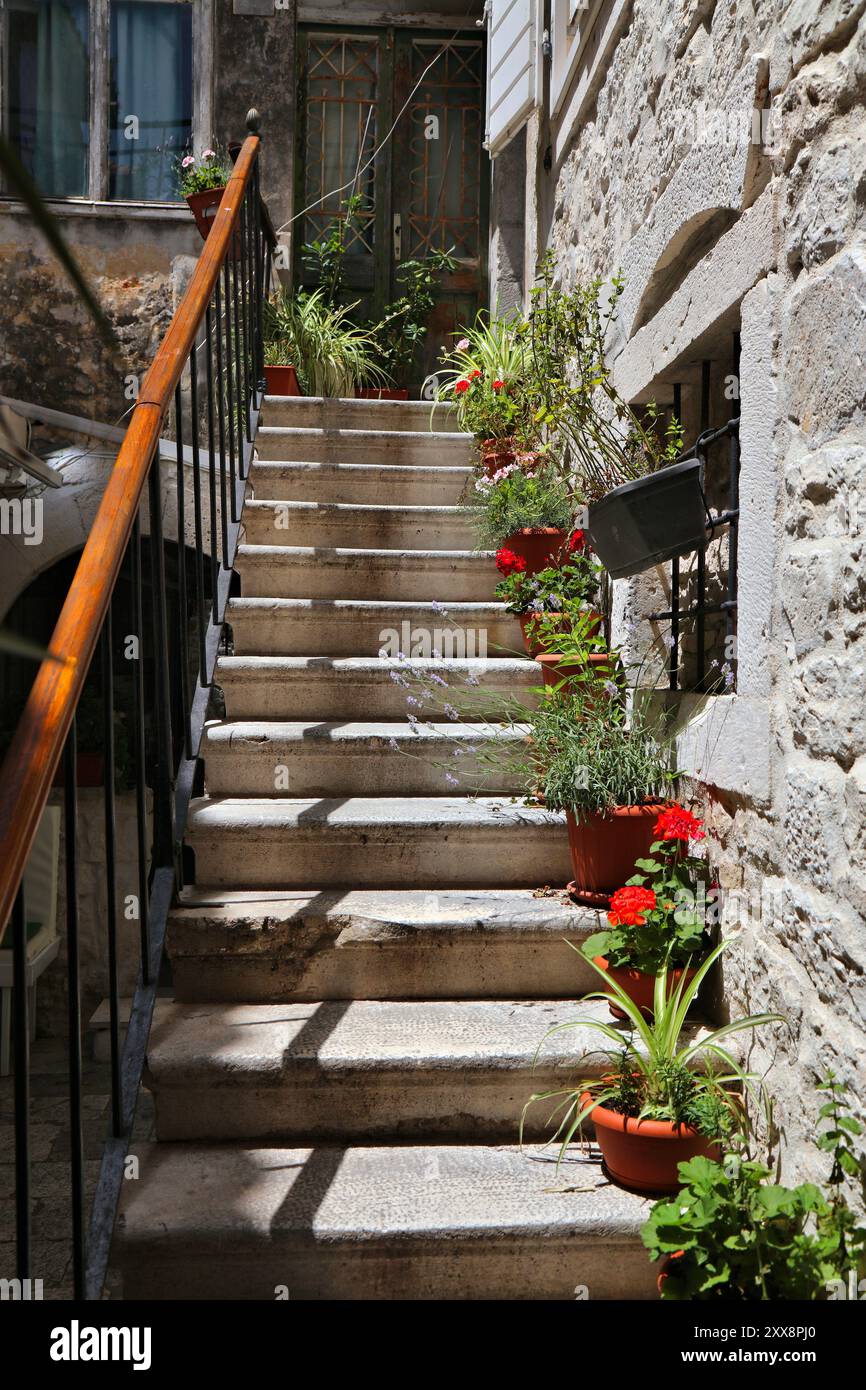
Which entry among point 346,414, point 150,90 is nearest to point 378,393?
point 346,414

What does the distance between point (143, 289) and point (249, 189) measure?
6.12 feet

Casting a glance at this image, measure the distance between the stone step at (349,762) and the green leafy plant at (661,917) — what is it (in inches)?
A: 25.0

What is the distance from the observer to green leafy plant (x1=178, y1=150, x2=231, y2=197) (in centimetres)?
517

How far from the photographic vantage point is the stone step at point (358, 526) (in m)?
3.55

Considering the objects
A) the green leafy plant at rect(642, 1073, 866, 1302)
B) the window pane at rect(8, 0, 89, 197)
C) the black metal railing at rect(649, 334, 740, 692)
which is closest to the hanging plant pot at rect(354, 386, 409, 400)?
the window pane at rect(8, 0, 89, 197)

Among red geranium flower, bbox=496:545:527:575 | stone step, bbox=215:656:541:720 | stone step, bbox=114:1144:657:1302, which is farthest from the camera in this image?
red geranium flower, bbox=496:545:527:575

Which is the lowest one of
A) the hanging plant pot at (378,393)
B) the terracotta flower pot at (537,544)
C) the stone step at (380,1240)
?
the stone step at (380,1240)

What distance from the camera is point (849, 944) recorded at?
1.51 metres

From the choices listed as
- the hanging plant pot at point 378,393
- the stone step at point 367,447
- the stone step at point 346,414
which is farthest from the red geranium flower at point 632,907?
the hanging plant pot at point 378,393

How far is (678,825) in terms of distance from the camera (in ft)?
6.83

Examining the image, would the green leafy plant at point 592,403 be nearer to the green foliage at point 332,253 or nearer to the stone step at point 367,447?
the stone step at point 367,447

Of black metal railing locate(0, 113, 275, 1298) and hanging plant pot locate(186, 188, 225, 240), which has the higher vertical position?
hanging plant pot locate(186, 188, 225, 240)

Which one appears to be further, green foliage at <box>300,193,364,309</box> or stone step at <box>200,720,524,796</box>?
green foliage at <box>300,193,364,309</box>

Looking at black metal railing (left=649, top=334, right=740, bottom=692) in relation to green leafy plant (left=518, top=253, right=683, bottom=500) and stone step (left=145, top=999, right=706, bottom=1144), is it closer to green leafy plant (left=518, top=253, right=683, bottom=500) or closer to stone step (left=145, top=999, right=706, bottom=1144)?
green leafy plant (left=518, top=253, right=683, bottom=500)
